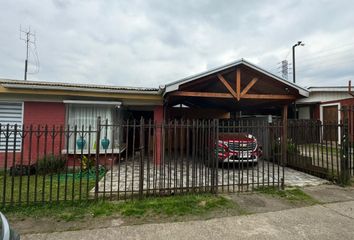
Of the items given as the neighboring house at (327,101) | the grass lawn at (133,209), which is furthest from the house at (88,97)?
the neighboring house at (327,101)

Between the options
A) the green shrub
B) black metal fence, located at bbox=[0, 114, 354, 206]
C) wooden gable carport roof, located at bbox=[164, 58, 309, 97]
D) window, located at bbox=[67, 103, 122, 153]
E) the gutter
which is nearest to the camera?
black metal fence, located at bbox=[0, 114, 354, 206]

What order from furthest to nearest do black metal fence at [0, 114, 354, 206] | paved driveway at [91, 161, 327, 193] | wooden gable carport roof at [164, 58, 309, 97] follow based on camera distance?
1. wooden gable carport roof at [164, 58, 309, 97]
2. paved driveway at [91, 161, 327, 193]
3. black metal fence at [0, 114, 354, 206]

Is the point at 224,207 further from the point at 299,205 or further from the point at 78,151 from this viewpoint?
the point at 78,151

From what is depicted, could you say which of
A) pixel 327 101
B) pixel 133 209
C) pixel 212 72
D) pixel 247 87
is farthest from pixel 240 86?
pixel 327 101

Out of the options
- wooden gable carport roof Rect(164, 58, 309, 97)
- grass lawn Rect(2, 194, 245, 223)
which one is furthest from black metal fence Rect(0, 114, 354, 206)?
wooden gable carport roof Rect(164, 58, 309, 97)

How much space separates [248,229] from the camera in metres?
3.62

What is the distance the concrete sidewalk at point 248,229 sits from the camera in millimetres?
3369

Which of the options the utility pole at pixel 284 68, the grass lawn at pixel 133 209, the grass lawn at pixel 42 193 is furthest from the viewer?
the utility pole at pixel 284 68

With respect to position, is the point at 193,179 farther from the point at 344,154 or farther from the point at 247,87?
the point at 344,154

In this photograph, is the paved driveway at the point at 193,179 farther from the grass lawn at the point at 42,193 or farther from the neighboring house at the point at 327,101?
the neighboring house at the point at 327,101

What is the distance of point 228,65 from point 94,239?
6.15m

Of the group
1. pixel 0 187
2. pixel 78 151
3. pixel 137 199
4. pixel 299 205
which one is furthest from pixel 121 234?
pixel 78 151

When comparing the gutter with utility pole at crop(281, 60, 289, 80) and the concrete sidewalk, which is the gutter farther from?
utility pole at crop(281, 60, 289, 80)

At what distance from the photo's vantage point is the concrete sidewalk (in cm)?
337
